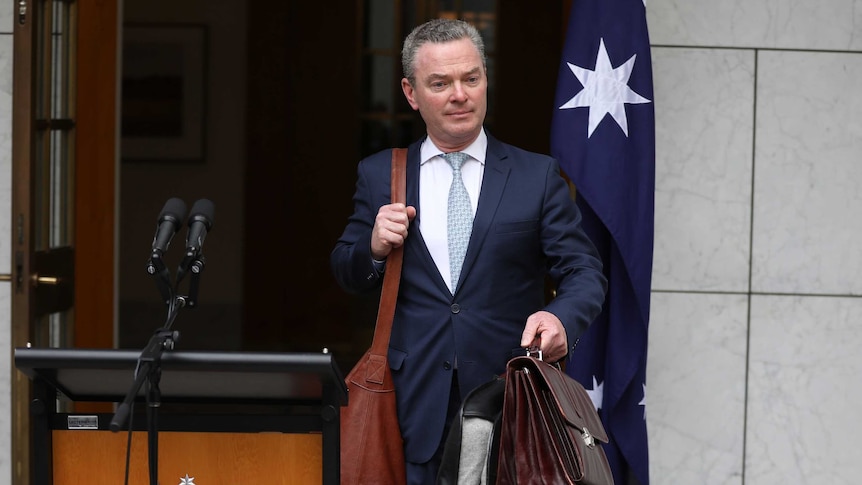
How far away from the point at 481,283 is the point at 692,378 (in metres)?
1.77

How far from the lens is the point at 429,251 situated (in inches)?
106

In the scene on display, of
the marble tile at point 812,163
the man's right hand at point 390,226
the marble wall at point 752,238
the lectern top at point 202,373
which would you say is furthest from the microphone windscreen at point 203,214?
the marble tile at point 812,163

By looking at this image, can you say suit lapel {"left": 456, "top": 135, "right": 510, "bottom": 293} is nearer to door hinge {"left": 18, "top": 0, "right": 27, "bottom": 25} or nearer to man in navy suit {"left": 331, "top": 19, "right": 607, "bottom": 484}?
man in navy suit {"left": 331, "top": 19, "right": 607, "bottom": 484}

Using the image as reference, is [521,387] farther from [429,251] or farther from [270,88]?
[270,88]

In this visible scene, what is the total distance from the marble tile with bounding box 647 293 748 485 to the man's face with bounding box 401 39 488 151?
1.73m

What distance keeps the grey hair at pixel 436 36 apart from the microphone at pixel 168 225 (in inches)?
28.5

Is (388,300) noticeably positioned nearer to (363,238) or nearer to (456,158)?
(363,238)

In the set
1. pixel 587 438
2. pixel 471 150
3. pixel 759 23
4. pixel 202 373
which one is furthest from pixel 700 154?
pixel 202 373

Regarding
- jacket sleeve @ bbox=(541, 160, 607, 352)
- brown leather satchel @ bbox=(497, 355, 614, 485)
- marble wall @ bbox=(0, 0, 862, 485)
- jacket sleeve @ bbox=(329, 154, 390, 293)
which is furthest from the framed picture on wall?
brown leather satchel @ bbox=(497, 355, 614, 485)

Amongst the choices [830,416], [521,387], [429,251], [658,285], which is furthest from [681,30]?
[521,387]

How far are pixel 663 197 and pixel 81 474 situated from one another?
2.47 metres

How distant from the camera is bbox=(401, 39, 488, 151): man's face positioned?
2.62 metres

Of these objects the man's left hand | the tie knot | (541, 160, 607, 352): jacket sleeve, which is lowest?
the man's left hand

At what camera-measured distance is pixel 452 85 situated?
8.61 ft
